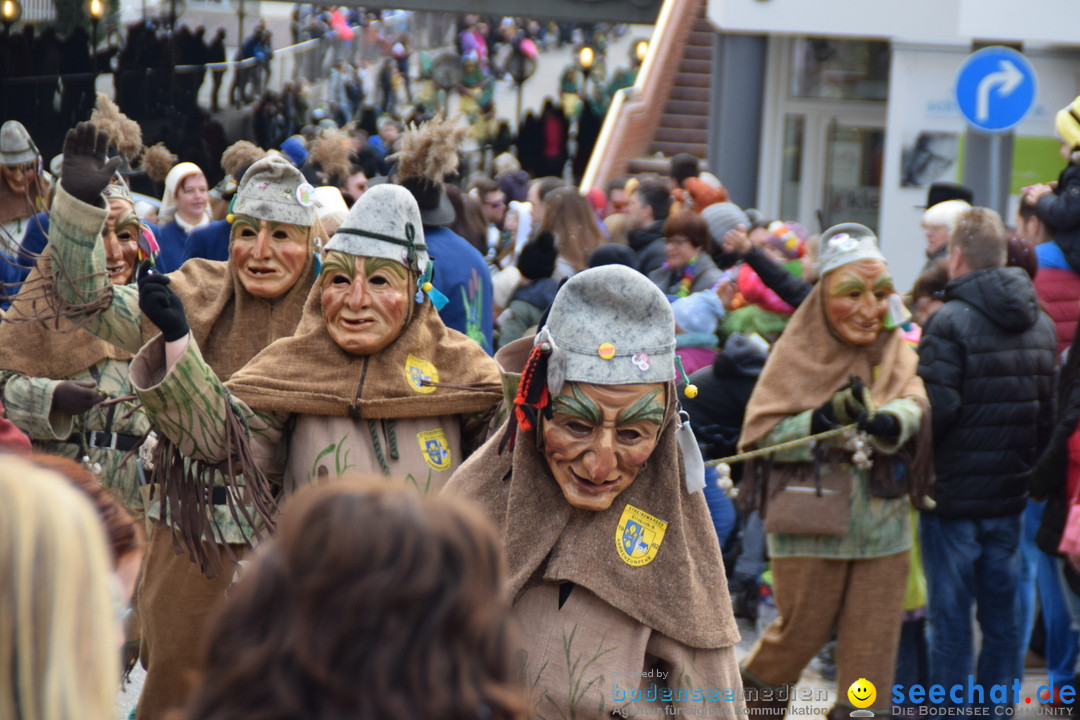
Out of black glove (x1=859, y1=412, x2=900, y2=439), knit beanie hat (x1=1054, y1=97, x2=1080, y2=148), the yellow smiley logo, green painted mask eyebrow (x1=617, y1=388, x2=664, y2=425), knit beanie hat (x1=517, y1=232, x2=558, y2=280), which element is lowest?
the yellow smiley logo

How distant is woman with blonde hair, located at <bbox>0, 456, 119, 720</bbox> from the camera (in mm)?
1459

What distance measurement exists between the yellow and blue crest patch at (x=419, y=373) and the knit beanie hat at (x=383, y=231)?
25cm

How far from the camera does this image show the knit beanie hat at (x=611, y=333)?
9.70 ft

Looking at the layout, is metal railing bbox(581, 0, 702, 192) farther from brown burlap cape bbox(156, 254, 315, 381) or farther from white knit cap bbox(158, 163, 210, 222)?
brown burlap cape bbox(156, 254, 315, 381)

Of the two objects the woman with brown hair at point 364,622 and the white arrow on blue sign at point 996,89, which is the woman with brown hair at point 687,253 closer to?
the white arrow on blue sign at point 996,89

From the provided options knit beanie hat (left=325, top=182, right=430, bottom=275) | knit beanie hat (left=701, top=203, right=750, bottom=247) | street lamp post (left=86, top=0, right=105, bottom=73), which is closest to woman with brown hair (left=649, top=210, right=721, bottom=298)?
knit beanie hat (left=701, top=203, right=750, bottom=247)

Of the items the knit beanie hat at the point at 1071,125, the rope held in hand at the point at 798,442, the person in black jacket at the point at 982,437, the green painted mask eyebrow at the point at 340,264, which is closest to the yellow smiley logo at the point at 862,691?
the person in black jacket at the point at 982,437

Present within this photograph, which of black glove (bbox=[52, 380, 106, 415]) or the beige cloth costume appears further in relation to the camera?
black glove (bbox=[52, 380, 106, 415])

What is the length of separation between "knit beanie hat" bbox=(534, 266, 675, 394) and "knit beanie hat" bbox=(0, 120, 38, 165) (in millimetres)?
3537

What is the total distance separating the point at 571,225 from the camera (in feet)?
24.6

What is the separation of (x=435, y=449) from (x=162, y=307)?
883 millimetres

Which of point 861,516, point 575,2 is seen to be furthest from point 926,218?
point 575,2

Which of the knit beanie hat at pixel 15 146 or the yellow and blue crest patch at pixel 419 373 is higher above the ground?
the knit beanie hat at pixel 15 146

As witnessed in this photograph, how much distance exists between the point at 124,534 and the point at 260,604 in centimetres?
78
